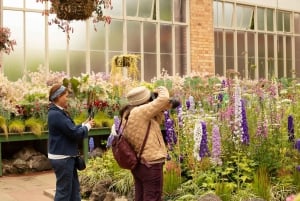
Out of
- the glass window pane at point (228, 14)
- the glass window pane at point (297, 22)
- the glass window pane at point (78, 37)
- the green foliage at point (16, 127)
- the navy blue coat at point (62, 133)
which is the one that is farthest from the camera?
the glass window pane at point (297, 22)

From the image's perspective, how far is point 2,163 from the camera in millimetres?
7367

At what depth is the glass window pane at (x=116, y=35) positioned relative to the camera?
34.9ft

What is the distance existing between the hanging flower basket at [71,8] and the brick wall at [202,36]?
240 inches

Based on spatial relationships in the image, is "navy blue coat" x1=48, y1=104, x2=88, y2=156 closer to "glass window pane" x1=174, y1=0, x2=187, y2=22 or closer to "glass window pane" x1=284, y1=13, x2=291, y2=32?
"glass window pane" x1=174, y1=0, x2=187, y2=22

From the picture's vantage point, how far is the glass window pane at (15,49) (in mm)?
9266

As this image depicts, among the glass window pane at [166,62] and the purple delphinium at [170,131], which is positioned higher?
the glass window pane at [166,62]

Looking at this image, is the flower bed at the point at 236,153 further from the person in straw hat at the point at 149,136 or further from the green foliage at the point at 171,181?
the person in straw hat at the point at 149,136

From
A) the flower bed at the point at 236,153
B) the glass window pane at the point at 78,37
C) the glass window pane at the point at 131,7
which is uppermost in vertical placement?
the glass window pane at the point at 131,7

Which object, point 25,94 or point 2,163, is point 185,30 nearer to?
point 25,94

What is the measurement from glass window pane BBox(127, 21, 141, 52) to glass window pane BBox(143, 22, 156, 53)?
169 mm

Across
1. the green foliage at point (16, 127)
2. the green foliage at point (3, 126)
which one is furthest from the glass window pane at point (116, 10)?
the green foliage at point (3, 126)

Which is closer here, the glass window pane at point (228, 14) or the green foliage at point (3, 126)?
the green foliage at point (3, 126)

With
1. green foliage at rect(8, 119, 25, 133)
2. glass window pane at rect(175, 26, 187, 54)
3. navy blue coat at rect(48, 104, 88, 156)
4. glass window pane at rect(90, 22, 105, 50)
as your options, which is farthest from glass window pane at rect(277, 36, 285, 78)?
navy blue coat at rect(48, 104, 88, 156)

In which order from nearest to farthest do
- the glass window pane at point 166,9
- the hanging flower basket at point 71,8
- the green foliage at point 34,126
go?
1. the hanging flower basket at point 71,8
2. the green foliage at point 34,126
3. the glass window pane at point 166,9
